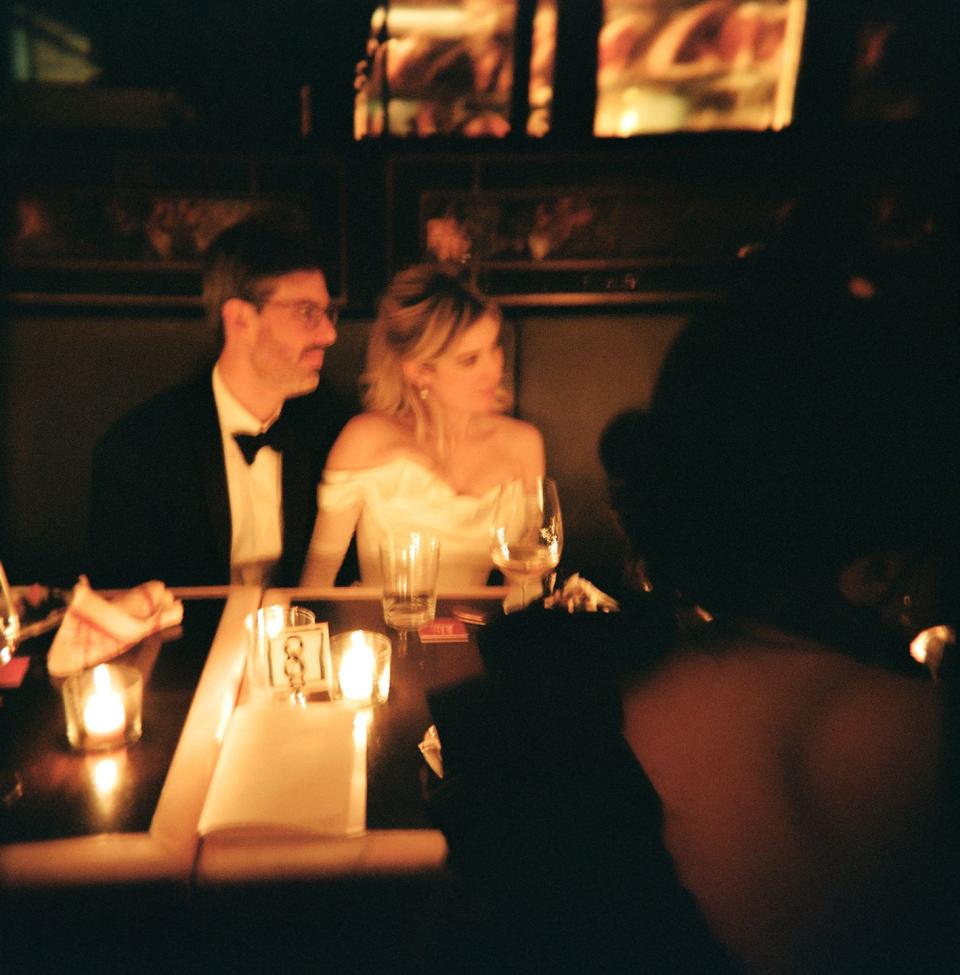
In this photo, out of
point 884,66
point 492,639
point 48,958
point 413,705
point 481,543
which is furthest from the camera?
point 884,66

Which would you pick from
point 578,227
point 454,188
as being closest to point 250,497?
point 454,188

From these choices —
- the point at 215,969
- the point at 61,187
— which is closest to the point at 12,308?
the point at 61,187

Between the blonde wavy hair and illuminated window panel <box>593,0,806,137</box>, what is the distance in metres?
0.93

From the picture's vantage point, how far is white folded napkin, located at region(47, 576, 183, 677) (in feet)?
4.48

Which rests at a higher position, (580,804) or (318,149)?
(318,149)

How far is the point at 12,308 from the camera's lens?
2566mm

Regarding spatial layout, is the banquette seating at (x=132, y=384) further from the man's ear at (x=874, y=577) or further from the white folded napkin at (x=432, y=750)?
the white folded napkin at (x=432, y=750)

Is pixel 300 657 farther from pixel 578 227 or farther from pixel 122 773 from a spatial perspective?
pixel 578 227

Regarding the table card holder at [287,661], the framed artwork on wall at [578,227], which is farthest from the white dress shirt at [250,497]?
the table card holder at [287,661]

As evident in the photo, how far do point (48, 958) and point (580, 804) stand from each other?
Answer: 658 mm

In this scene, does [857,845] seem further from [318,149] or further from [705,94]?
[705,94]

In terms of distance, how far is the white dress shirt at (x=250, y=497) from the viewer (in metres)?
2.55

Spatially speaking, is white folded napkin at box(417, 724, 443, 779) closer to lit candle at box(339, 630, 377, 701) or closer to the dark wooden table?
lit candle at box(339, 630, 377, 701)

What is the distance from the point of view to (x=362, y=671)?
4.18 ft
